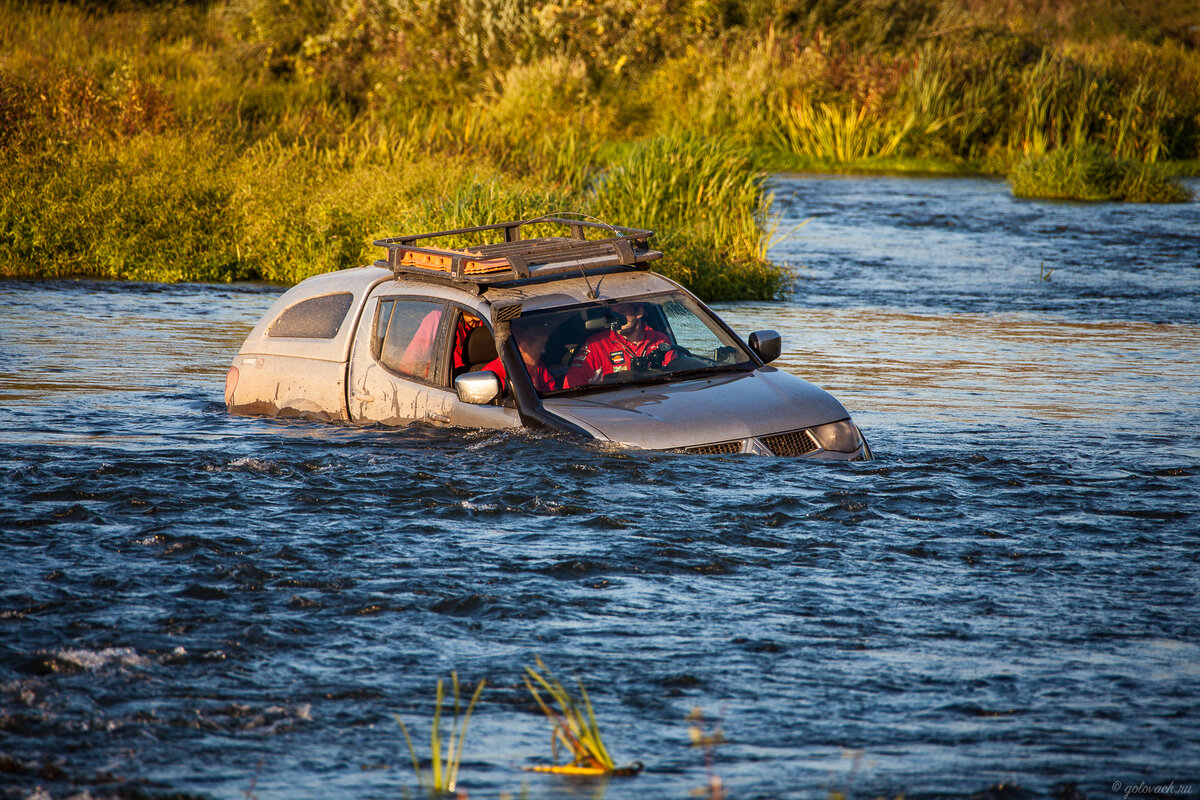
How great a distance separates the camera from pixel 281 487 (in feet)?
28.1

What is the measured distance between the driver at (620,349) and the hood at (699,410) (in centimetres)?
23

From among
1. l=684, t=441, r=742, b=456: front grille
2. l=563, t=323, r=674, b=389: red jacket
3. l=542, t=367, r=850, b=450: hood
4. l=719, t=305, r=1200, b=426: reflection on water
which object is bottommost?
l=719, t=305, r=1200, b=426: reflection on water

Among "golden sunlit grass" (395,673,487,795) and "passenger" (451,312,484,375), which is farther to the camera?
"passenger" (451,312,484,375)

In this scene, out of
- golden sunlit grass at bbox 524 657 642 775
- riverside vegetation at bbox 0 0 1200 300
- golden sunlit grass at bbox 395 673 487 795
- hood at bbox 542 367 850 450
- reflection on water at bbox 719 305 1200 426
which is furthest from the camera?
riverside vegetation at bbox 0 0 1200 300

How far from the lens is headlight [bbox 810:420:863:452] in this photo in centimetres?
865

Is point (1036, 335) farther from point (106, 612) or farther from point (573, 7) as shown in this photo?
point (573, 7)

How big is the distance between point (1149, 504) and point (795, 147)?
96.0ft

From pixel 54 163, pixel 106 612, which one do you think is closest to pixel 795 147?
pixel 54 163

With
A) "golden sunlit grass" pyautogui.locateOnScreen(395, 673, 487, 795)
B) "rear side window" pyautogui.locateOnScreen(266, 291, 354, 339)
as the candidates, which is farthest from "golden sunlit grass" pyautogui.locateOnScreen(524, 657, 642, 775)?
"rear side window" pyautogui.locateOnScreen(266, 291, 354, 339)

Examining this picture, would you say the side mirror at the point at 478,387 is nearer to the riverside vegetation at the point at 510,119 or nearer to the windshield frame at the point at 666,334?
the windshield frame at the point at 666,334

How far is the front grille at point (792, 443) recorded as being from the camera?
27.7 feet

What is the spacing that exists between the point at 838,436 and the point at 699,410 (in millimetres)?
916

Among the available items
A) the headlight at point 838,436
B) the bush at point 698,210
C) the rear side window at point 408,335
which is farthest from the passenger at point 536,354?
the bush at point 698,210

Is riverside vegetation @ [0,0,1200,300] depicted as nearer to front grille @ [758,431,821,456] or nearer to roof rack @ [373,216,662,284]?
roof rack @ [373,216,662,284]
